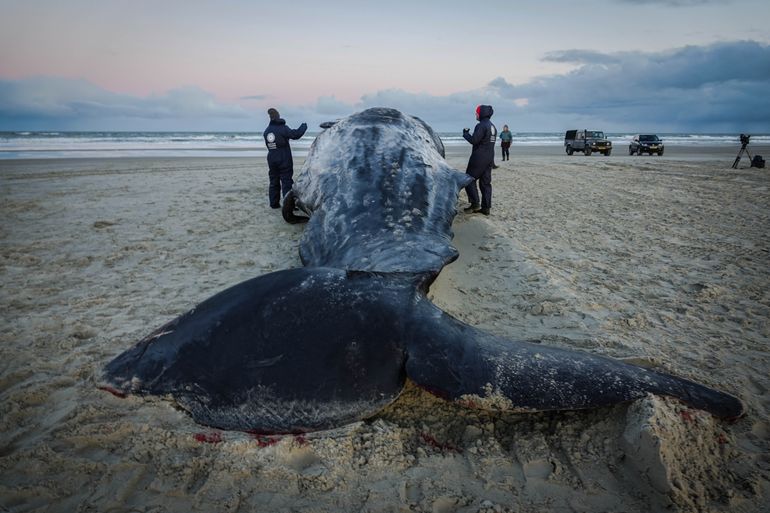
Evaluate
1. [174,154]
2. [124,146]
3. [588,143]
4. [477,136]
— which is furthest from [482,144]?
[124,146]

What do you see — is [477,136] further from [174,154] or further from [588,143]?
[588,143]

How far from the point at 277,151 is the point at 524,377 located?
713 centimetres

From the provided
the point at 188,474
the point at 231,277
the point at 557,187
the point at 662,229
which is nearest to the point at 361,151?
the point at 231,277

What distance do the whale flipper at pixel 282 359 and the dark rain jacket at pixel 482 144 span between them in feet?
20.1

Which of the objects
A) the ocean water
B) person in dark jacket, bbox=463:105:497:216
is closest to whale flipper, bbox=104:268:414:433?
person in dark jacket, bbox=463:105:497:216

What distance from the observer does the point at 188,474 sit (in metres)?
2.08

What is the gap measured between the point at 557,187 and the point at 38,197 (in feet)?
41.4

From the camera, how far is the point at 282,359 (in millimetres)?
2109

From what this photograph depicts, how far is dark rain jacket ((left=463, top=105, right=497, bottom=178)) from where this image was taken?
311 inches

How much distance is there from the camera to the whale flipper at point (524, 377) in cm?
203

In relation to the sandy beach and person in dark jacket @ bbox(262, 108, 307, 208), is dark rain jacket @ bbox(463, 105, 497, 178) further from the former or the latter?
person in dark jacket @ bbox(262, 108, 307, 208)

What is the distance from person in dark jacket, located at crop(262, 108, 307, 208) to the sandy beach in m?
0.83

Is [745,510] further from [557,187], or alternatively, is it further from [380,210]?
[557,187]

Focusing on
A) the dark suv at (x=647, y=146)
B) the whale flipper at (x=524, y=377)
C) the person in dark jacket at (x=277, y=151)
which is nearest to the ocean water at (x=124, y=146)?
the person in dark jacket at (x=277, y=151)
